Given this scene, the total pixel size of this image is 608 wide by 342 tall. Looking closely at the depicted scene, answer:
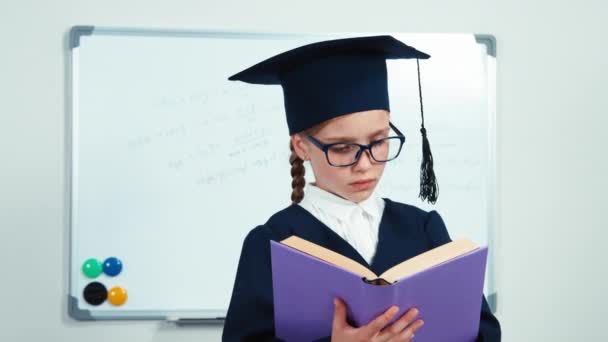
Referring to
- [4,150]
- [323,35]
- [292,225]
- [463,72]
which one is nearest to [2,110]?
[4,150]

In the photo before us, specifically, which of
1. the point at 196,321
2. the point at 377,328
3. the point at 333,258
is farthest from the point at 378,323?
the point at 196,321

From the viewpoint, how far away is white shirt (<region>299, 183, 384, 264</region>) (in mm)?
1117

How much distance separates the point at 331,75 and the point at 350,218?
0.87 ft

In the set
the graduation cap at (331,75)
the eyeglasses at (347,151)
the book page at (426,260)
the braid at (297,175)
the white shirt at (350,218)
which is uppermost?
the graduation cap at (331,75)

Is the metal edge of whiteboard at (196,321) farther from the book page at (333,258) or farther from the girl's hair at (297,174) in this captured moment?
the book page at (333,258)

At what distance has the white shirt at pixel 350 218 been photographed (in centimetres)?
112

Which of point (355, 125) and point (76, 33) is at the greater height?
point (76, 33)

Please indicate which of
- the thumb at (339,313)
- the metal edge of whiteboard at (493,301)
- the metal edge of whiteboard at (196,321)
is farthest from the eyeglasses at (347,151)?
the metal edge of whiteboard at (493,301)

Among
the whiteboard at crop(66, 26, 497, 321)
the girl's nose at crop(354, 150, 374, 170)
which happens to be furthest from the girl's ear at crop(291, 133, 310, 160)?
the whiteboard at crop(66, 26, 497, 321)

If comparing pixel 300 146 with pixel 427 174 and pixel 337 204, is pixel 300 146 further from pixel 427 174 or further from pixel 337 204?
pixel 427 174

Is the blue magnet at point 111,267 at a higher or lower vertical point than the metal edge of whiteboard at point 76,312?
higher

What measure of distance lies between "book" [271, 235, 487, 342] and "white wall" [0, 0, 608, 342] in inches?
52.4

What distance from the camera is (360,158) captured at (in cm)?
105

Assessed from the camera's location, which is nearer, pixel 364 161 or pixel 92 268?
pixel 364 161
